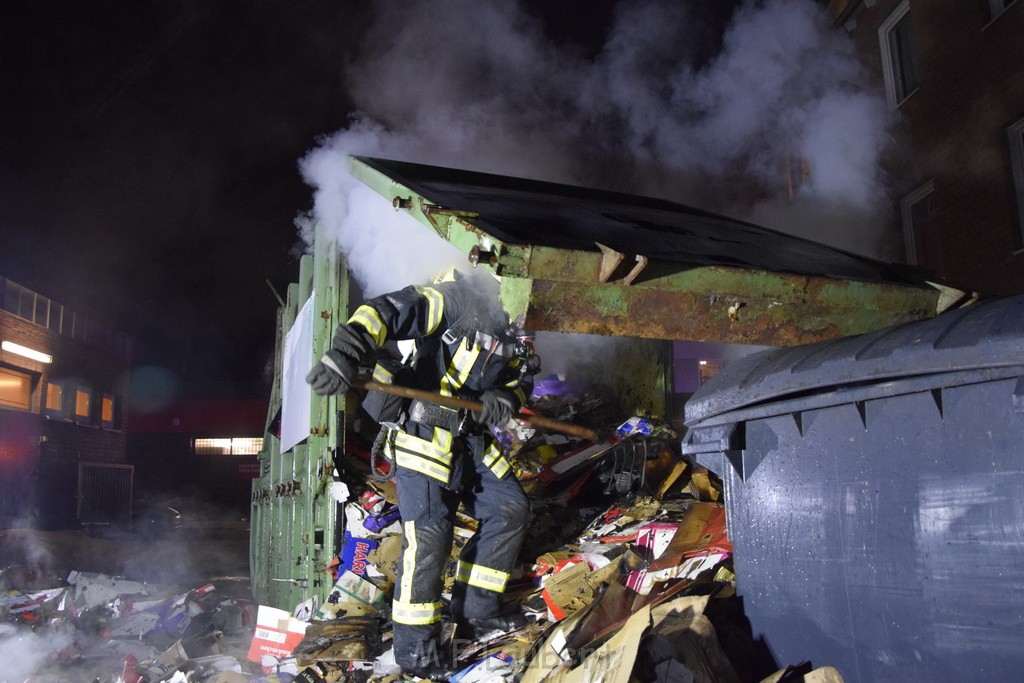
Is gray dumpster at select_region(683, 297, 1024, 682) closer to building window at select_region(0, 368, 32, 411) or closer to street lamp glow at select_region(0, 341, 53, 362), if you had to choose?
building window at select_region(0, 368, 32, 411)

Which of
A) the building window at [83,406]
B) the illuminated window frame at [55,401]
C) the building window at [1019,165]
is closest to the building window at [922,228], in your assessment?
the building window at [1019,165]

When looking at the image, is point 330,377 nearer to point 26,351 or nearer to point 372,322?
point 372,322

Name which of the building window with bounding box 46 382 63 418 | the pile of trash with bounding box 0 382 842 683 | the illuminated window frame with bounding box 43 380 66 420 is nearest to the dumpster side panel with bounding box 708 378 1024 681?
the pile of trash with bounding box 0 382 842 683

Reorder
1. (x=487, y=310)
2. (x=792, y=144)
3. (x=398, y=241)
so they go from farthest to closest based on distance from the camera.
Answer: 1. (x=792, y=144)
2. (x=398, y=241)
3. (x=487, y=310)

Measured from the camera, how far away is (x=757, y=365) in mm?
2336

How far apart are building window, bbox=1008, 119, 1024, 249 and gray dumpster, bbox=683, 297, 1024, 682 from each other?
613 centimetres

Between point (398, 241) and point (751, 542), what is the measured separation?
273cm

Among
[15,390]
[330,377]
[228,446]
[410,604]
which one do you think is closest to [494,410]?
[330,377]

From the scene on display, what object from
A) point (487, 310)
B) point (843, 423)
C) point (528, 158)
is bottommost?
point (843, 423)

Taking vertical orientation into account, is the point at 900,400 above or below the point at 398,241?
below

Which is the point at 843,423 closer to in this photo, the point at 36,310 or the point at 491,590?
the point at 491,590

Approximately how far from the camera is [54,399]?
640 inches

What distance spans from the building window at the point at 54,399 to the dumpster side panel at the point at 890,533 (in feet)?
56.5

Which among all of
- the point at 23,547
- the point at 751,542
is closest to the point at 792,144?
the point at 751,542
